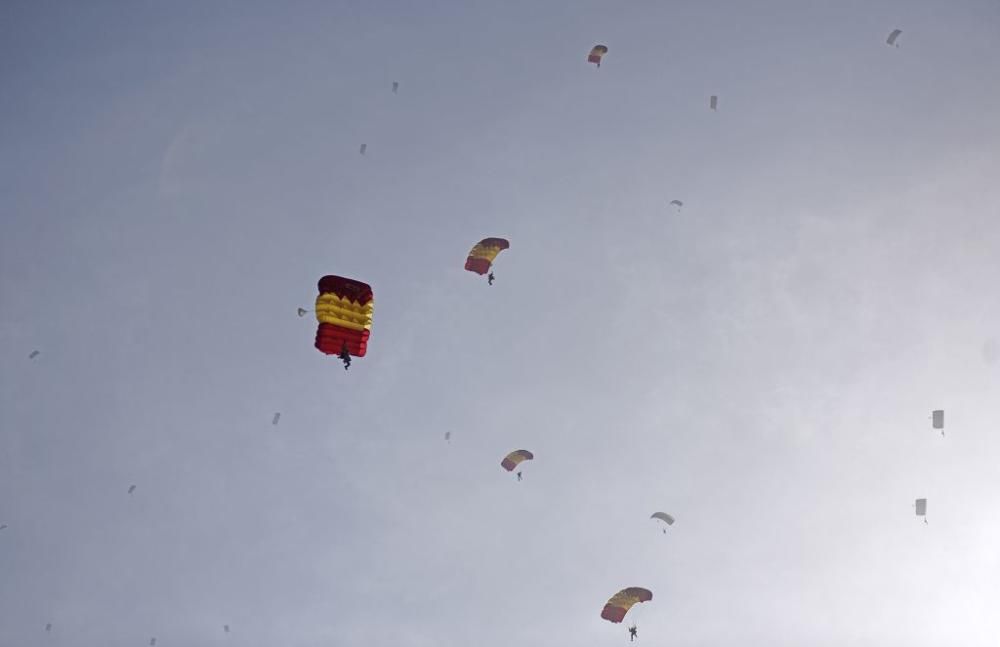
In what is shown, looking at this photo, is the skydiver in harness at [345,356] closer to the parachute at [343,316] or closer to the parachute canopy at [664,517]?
the parachute at [343,316]

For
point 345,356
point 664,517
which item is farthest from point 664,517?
point 345,356

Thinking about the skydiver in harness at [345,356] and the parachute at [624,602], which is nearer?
the skydiver in harness at [345,356]

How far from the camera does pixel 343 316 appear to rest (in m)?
43.0

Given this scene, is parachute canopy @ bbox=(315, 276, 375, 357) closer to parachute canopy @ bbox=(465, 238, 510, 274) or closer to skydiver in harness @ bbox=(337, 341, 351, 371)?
skydiver in harness @ bbox=(337, 341, 351, 371)

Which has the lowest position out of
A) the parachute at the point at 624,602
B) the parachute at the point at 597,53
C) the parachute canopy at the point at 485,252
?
the parachute at the point at 624,602

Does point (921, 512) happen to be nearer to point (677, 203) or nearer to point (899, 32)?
point (677, 203)

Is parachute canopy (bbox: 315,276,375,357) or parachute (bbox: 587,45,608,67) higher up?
parachute (bbox: 587,45,608,67)

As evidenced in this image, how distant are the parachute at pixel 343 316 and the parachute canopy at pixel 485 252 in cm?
1035

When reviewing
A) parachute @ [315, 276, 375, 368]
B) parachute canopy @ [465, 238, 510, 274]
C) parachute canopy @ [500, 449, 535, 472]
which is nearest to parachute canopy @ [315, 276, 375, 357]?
parachute @ [315, 276, 375, 368]

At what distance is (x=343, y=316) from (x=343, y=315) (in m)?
0.06

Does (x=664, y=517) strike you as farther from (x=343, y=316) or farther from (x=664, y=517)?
(x=343, y=316)

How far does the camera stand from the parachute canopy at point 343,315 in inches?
1676

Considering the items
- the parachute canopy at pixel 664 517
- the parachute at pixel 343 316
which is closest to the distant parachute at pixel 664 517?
the parachute canopy at pixel 664 517

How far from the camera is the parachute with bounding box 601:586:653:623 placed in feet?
171
